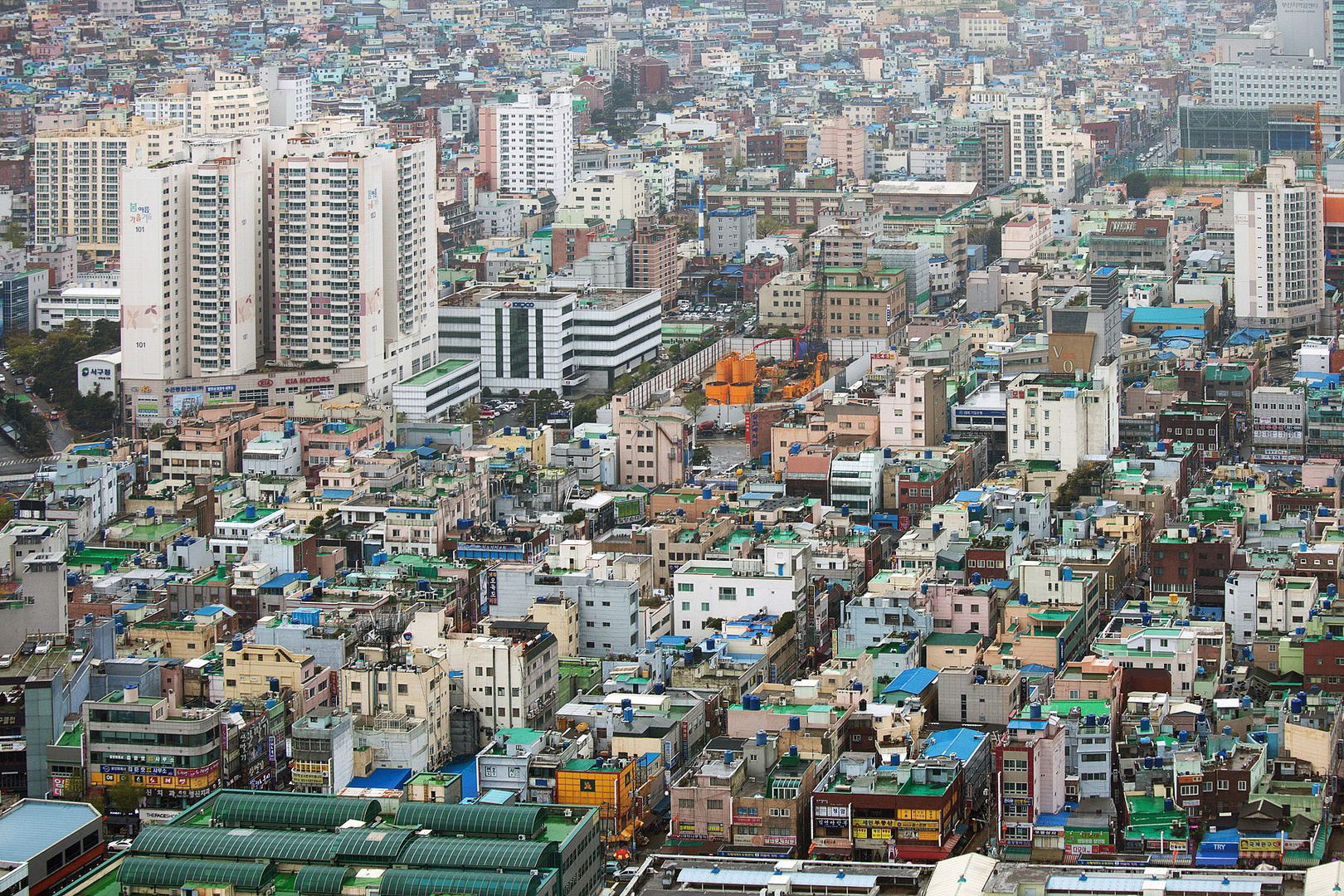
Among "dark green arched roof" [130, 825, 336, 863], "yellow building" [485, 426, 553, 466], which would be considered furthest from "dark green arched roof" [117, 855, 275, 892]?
"yellow building" [485, 426, 553, 466]

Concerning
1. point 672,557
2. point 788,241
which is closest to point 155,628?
point 672,557

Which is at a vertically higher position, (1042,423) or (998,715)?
(1042,423)

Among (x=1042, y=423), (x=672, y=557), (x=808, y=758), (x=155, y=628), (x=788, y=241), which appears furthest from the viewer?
(x=788, y=241)

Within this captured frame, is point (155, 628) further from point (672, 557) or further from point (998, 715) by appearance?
point (998, 715)

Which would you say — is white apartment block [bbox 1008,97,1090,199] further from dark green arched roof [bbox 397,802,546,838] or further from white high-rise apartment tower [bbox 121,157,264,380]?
dark green arched roof [bbox 397,802,546,838]

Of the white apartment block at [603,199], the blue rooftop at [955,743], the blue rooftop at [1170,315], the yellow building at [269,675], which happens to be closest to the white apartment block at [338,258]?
the blue rooftop at [1170,315]

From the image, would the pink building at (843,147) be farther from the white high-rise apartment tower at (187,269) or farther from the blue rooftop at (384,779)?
the blue rooftop at (384,779)
